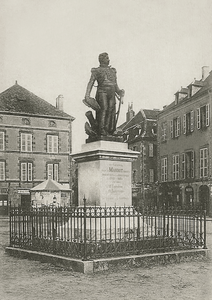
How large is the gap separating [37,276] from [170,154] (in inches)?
1282

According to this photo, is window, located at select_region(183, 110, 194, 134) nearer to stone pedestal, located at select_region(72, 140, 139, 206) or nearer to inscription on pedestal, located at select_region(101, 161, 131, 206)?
stone pedestal, located at select_region(72, 140, 139, 206)

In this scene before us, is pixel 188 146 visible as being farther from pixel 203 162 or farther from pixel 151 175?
pixel 151 175

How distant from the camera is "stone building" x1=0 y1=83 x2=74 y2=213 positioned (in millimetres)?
42000

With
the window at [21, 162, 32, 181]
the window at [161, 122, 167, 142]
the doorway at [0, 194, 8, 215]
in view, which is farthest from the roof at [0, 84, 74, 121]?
the window at [161, 122, 167, 142]

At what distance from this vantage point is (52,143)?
45.0 meters

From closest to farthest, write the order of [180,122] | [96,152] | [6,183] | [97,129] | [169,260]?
[169,260] → [96,152] → [97,129] → [180,122] → [6,183]

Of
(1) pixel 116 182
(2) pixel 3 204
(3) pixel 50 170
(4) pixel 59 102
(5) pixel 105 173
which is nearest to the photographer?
(5) pixel 105 173

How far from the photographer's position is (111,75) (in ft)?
35.1

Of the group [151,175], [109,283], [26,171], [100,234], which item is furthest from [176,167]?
[109,283]

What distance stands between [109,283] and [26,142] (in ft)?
123

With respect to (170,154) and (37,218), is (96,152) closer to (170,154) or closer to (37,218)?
(37,218)

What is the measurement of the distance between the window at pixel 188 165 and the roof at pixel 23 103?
47.6ft

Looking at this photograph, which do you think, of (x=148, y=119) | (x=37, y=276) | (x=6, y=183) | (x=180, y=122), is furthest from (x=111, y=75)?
(x=148, y=119)

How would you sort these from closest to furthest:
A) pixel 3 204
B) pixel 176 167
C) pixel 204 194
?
pixel 204 194 → pixel 176 167 → pixel 3 204
